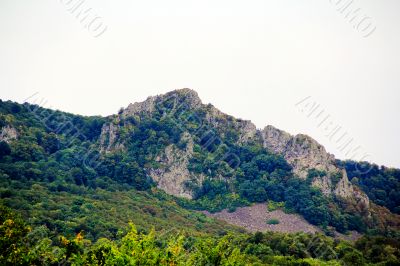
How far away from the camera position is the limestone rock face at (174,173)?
117 metres

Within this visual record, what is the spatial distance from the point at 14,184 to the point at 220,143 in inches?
2835

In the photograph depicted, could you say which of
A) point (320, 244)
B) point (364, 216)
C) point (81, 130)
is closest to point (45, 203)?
point (320, 244)

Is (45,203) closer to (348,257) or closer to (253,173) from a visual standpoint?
(348,257)

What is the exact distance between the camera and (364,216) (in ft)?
358

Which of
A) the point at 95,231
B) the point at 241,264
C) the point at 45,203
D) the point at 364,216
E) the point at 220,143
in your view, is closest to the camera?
the point at 241,264

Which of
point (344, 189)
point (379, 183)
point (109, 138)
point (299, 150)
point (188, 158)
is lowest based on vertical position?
point (109, 138)

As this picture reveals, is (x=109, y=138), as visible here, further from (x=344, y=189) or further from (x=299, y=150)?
(x=344, y=189)

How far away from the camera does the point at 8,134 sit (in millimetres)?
101750

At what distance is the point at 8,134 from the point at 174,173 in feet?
154

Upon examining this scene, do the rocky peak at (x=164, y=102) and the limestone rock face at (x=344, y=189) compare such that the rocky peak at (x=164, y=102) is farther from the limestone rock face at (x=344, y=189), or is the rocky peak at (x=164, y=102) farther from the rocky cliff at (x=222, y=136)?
the limestone rock face at (x=344, y=189)

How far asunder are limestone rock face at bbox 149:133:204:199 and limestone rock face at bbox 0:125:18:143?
38813 mm

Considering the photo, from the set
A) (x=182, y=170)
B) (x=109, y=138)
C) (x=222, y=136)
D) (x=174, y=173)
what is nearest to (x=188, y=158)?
(x=182, y=170)

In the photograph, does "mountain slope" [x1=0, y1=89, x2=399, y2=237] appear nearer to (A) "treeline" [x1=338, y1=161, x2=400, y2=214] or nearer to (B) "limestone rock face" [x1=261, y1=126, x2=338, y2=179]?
(B) "limestone rock face" [x1=261, y1=126, x2=338, y2=179]

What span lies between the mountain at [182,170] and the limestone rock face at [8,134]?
0.83ft
